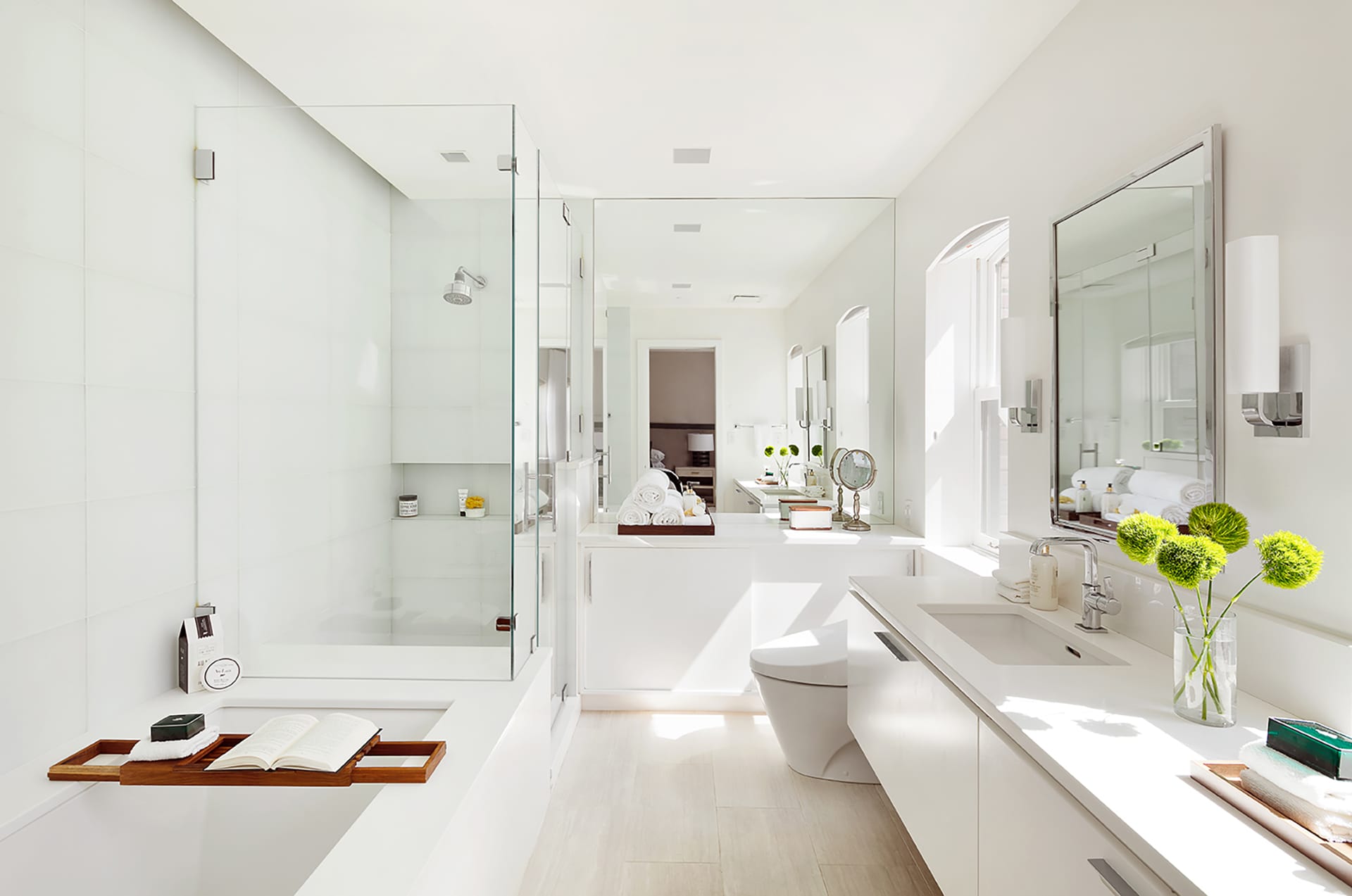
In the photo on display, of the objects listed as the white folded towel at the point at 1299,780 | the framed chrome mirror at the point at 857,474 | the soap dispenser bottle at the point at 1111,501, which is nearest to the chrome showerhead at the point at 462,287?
the soap dispenser bottle at the point at 1111,501

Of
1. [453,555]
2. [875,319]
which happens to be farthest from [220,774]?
[875,319]

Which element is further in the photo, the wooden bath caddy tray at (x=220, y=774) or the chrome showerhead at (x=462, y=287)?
the chrome showerhead at (x=462, y=287)

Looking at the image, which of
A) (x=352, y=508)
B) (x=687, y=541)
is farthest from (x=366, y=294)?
(x=687, y=541)

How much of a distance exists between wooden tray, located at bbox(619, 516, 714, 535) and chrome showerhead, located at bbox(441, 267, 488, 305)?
1740mm

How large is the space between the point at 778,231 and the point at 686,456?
1302 millimetres

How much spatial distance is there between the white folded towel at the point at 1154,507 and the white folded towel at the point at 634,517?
2.12m

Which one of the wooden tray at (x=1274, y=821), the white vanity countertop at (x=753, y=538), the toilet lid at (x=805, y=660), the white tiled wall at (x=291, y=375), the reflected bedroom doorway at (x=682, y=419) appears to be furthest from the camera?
the reflected bedroom doorway at (x=682, y=419)

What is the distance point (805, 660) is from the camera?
8.59 ft

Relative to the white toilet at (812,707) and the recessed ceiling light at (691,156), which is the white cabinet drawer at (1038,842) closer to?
the white toilet at (812,707)

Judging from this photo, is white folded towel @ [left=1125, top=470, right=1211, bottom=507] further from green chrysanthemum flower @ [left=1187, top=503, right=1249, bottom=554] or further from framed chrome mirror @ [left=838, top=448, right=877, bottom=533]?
framed chrome mirror @ [left=838, top=448, right=877, bottom=533]

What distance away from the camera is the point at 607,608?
3279 millimetres

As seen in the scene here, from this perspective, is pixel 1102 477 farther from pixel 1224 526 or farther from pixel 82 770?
pixel 82 770

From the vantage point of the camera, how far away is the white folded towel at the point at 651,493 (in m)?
3.54

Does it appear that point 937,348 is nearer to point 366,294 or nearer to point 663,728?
point 663,728
